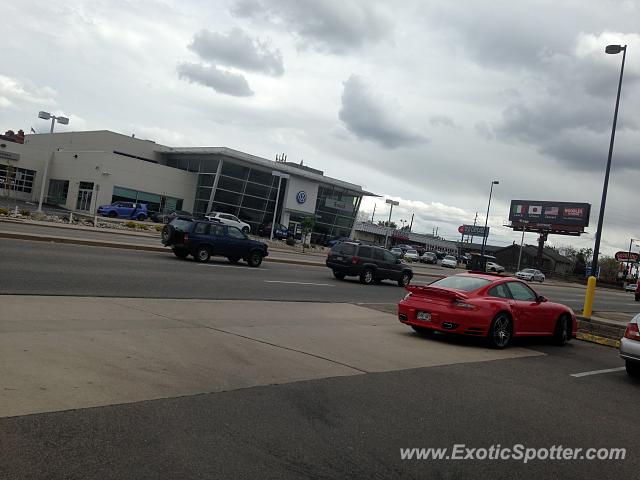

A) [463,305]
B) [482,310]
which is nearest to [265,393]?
[463,305]

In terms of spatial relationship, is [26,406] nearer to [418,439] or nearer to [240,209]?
[418,439]

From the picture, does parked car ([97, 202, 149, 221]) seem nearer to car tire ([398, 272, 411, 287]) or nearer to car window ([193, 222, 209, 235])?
car window ([193, 222, 209, 235])

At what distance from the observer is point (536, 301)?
11492 mm

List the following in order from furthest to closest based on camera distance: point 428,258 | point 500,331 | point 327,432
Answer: point 428,258 → point 500,331 → point 327,432

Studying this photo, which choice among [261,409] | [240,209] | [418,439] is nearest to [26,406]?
[261,409]

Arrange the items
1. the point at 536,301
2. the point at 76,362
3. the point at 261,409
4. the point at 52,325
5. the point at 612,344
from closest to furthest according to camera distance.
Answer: the point at 261,409 → the point at 76,362 → the point at 52,325 → the point at 536,301 → the point at 612,344

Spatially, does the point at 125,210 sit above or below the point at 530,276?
above

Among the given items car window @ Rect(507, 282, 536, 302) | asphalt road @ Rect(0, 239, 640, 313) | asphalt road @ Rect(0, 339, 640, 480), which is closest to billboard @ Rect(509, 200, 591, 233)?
asphalt road @ Rect(0, 239, 640, 313)

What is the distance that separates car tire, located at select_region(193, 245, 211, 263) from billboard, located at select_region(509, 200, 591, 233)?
72.1 m

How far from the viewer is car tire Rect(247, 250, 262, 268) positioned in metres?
24.3

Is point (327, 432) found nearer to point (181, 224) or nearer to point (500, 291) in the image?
point (500, 291)

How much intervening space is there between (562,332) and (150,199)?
51375 millimetres

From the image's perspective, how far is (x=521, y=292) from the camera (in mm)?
11359

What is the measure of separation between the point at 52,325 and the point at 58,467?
4.57 metres
